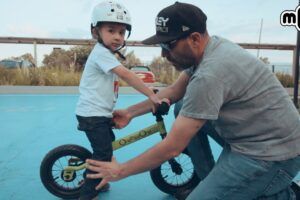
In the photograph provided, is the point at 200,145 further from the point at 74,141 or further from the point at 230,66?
the point at 74,141

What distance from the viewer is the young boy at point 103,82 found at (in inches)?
105

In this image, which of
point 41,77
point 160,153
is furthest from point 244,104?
point 41,77

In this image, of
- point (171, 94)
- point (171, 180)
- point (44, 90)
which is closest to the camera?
point (171, 94)

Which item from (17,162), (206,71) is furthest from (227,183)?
(17,162)

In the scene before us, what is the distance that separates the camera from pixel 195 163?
8.39ft

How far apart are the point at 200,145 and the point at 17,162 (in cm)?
209

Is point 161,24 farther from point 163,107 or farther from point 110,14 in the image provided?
point 110,14

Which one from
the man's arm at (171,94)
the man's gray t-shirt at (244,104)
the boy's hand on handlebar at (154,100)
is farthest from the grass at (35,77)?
the man's gray t-shirt at (244,104)

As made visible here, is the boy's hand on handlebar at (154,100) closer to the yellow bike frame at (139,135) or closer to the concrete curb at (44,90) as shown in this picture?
the yellow bike frame at (139,135)

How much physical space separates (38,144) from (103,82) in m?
2.10

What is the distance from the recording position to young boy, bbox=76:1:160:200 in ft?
8.77

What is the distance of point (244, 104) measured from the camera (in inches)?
71.9

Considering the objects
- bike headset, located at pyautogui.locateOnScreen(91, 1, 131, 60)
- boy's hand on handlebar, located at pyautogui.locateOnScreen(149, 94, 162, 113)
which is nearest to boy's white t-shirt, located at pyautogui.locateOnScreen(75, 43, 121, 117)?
bike headset, located at pyautogui.locateOnScreen(91, 1, 131, 60)

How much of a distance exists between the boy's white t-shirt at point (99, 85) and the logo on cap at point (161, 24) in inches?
33.1
